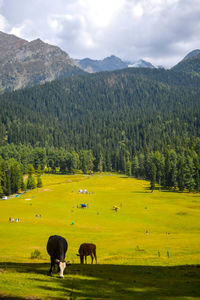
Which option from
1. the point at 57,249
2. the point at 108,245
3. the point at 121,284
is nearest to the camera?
the point at 121,284

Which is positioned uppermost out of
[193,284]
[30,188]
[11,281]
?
[11,281]

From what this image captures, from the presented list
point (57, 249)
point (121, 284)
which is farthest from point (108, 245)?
point (121, 284)

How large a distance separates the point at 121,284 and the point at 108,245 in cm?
2874

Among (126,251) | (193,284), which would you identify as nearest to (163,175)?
(126,251)

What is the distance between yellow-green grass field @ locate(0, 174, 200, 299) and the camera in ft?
59.7

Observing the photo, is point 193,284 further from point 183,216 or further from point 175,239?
point 183,216

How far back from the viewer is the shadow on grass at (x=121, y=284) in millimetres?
16938

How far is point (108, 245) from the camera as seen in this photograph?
47.9 metres

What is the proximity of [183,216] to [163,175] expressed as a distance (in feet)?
259

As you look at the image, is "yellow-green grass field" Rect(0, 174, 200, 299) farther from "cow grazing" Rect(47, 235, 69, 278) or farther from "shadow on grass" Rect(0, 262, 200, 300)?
"cow grazing" Rect(47, 235, 69, 278)

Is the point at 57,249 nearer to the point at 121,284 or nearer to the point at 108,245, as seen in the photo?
the point at 121,284

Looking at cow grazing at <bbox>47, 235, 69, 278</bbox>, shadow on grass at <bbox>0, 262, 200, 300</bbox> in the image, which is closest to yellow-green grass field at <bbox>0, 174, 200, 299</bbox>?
shadow on grass at <bbox>0, 262, 200, 300</bbox>

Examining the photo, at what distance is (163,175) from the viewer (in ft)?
528

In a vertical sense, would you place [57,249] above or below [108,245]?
above
